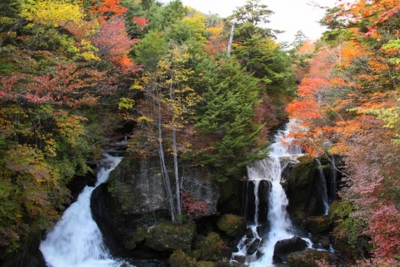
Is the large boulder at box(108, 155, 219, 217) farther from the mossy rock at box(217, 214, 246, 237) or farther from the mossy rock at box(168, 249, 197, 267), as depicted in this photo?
the mossy rock at box(168, 249, 197, 267)

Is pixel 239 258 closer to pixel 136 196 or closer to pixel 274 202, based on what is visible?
pixel 274 202

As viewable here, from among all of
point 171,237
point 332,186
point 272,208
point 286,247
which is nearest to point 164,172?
point 171,237

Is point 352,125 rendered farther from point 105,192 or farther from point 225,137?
point 105,192

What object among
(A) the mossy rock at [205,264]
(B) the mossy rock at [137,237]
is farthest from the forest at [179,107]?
(A) the mossy rock at [205,264]

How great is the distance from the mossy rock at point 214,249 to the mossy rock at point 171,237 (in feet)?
2.22

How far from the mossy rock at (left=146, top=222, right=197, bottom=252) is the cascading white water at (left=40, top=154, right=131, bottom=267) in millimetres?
1701

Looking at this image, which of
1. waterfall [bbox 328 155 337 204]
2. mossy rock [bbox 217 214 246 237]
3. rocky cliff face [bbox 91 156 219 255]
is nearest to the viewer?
mossy rock [bbox 217 214 246 237]

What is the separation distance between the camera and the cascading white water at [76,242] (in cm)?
1127

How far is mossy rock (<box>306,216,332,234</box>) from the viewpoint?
13586 millimetres

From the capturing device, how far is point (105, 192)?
565 inches

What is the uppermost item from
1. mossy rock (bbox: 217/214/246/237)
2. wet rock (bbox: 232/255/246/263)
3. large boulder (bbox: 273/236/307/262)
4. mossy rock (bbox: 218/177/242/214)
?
mossy rock (bbox: 218/177/242/214)

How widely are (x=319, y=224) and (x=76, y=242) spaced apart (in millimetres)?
11402

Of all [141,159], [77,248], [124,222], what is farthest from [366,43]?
[77,248]

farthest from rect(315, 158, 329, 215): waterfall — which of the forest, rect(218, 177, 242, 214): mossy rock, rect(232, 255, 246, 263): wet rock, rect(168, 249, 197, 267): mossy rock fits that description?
rect(168, 249, 197, 267): mossy rock
